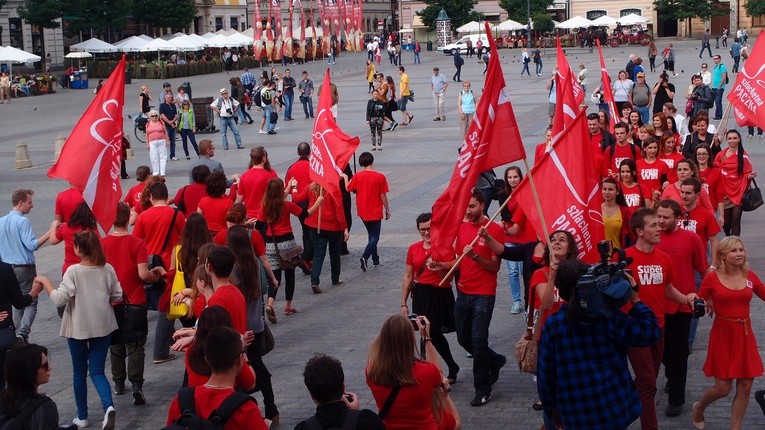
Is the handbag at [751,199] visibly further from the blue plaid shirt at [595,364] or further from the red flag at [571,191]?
the blue plaid shirt at [595,364]

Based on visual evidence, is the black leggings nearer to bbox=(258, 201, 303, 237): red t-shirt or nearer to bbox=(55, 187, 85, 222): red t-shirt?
bbox=(258, 201, 303, 237): red t-shirt

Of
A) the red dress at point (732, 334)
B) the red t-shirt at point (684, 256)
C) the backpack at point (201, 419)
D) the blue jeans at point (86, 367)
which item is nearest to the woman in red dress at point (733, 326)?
the red dress at point (732, 334)

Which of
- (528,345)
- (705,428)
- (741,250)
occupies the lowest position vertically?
(705,428)

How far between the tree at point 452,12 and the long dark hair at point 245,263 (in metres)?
78.9

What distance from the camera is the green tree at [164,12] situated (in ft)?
219

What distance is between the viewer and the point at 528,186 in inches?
303

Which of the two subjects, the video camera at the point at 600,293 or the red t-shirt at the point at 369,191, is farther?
the red t-shirt at the point at 369,191

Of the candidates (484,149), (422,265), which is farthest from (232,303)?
(484,149)

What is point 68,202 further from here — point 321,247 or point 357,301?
point 357,301

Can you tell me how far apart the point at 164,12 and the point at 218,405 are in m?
65.0

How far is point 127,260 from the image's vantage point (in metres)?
8.61

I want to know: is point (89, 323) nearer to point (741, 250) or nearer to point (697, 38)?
point (741, 250)

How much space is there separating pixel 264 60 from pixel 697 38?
32452 millimetres

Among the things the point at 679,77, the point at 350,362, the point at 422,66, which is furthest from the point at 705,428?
the point at 422,66
